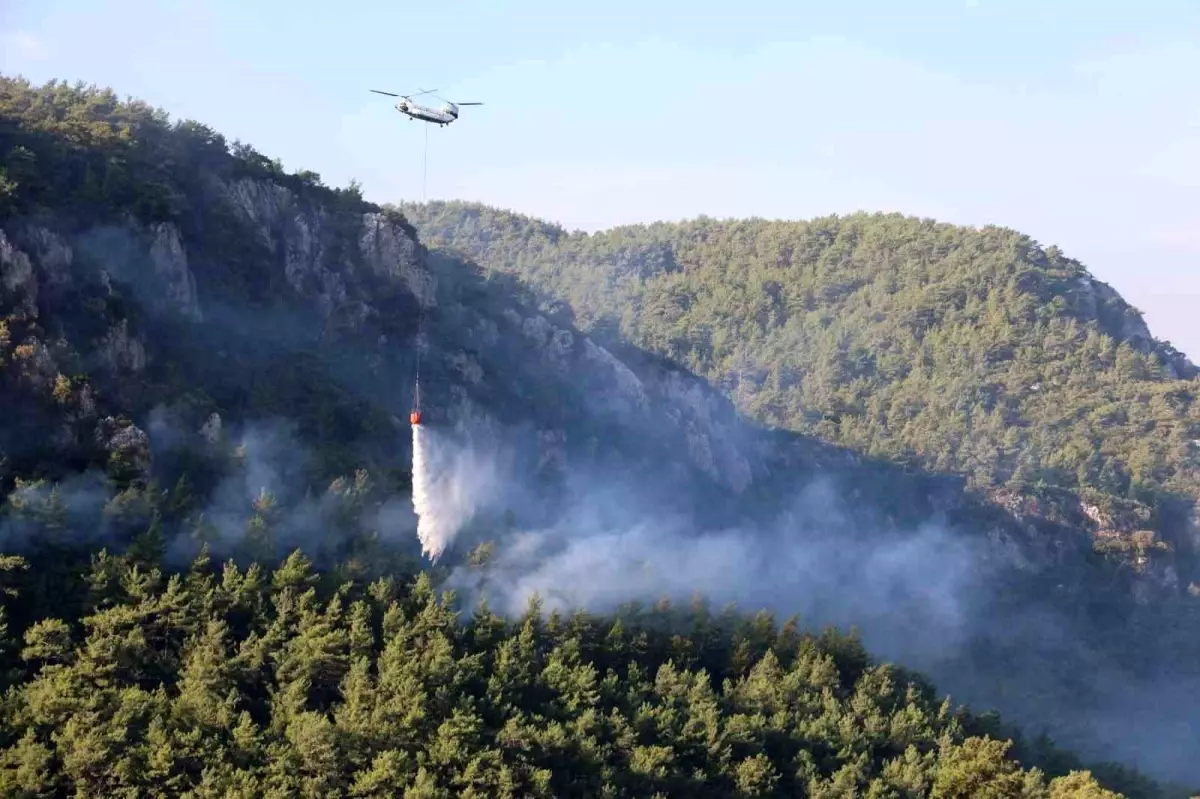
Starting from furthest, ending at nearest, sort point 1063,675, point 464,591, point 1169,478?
point 1169,478, point 1063,675, point 464,591

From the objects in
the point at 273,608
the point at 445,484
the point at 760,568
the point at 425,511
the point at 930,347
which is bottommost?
the point at 760,568

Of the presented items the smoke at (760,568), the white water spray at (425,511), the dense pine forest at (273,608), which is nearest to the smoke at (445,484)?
the white water spray at (425,511)

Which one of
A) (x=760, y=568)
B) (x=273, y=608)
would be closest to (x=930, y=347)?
(x=760, y=568)

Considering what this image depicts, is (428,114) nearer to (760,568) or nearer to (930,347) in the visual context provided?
(760,568)

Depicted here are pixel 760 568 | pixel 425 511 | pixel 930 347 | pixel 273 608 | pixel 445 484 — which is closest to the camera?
pixel 273 608

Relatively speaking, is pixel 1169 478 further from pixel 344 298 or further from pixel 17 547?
pixel 17 547

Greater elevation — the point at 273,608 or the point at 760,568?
the point at 273,608

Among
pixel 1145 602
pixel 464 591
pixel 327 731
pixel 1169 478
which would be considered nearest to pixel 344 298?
pixel 464 591
